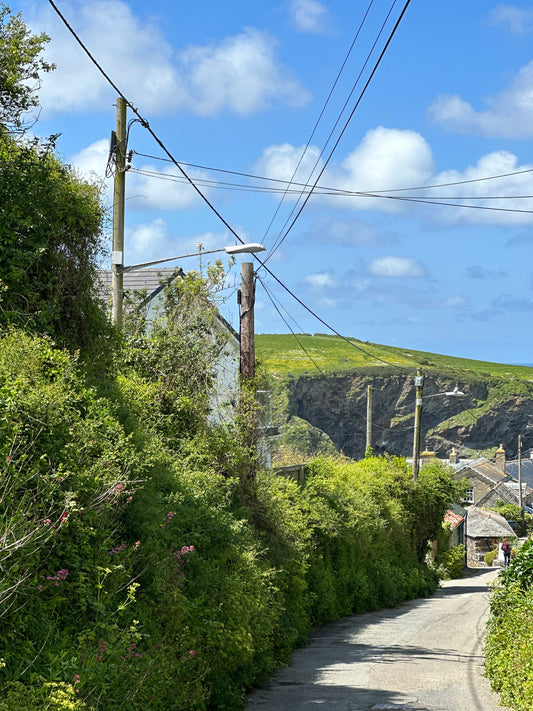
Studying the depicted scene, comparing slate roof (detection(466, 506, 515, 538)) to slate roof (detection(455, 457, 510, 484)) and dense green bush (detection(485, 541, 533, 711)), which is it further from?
dense green bush (detection(485, 541, 533, 711))

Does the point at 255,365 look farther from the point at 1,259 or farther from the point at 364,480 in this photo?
the point at 364,480

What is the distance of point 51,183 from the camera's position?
1266 centimetres

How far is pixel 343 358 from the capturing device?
464 feet

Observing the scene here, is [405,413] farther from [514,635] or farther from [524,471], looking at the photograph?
[514,635]

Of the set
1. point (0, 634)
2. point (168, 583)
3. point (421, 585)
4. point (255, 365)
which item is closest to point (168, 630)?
point (168, 583)

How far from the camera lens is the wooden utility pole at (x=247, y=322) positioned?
17.1m

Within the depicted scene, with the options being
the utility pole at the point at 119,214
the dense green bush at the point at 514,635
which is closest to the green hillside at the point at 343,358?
the utility pole at the point at 119,214

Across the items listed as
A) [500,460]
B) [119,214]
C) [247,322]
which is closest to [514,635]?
[247,322]

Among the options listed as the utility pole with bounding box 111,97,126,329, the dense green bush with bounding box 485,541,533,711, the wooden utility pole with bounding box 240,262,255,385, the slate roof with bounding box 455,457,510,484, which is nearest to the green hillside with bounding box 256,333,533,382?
the slate roof with bounding box 455,457,510,484

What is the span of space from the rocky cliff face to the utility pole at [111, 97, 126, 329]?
10444cm

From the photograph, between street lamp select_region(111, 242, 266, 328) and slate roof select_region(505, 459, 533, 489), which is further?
slate roof select_region(505, 459, 533, 489)

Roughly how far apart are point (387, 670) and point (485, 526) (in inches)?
2575

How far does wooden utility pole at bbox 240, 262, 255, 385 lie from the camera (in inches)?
673

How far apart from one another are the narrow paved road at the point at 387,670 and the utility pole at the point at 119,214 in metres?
6.69
